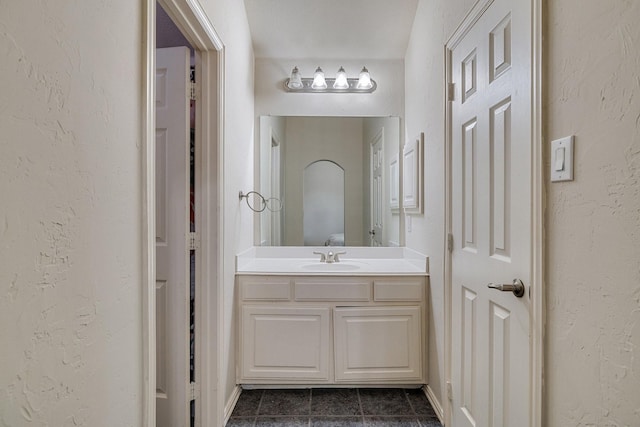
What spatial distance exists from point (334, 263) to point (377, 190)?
0.67 m

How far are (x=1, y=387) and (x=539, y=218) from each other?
1.25 meters

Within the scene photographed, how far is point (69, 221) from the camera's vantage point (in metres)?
0.71

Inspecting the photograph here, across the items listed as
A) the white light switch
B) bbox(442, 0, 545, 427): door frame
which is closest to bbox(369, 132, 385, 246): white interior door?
bbox(442, 0, 545, 427): door frame

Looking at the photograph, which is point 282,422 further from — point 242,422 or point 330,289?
point 330,289

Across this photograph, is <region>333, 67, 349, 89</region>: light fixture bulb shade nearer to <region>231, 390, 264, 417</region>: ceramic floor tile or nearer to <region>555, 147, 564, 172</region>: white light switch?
<region>555, 147, 564, 172</region>: white light switch

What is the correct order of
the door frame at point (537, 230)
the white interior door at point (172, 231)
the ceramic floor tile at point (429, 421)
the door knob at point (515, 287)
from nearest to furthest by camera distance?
1. the door frame at point (537, 230)
2. the door knob at point (515, 287)
3. the white interior door at point (172, 231)
4. the ceramic floor tile at point (429, 421)

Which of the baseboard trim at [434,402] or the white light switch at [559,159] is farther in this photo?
the baseboard trim at [434,402]

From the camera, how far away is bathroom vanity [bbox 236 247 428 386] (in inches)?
84.5

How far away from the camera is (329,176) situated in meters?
2.76

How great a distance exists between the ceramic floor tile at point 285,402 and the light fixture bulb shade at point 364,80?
7.21ft

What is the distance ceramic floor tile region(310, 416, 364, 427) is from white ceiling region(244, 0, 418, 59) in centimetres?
247

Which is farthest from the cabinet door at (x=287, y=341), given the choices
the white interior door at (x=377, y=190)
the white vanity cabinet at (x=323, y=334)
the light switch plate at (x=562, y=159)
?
the light switch plate at (x=562, y=159)

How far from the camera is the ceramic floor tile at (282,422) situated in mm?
1894

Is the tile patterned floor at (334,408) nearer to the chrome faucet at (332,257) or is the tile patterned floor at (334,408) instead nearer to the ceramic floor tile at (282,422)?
the ceramic floor tile at (282,422)
